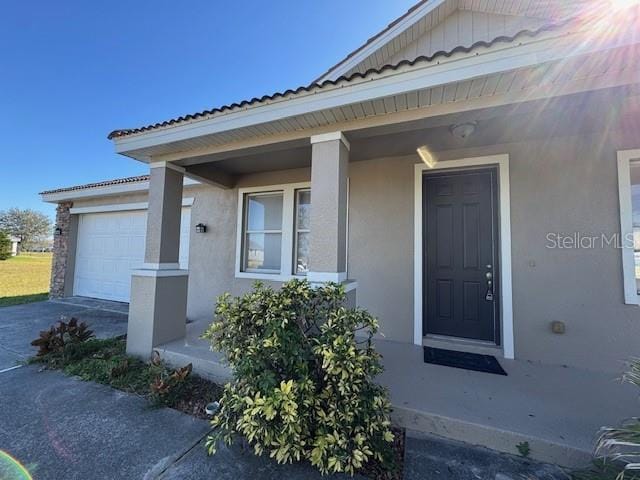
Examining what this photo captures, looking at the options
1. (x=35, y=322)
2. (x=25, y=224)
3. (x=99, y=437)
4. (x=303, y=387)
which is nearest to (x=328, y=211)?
(x=303, y=387)

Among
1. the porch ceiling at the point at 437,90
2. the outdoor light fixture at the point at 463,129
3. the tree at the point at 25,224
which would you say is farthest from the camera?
the tree at the point at 25,224

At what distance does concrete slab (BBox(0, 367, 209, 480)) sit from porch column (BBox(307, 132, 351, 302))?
189cm

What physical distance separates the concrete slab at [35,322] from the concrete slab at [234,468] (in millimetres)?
3605

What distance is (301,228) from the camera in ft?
17.0

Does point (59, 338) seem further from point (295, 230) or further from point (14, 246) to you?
point (14, 246)

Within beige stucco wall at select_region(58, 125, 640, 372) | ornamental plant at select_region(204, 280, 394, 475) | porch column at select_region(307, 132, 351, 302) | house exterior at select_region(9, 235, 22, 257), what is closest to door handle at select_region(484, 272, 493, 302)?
beige stucco wall at select_region(58, 125, 640, 372)

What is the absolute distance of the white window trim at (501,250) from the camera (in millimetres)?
3539

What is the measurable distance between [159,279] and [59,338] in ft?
5.69

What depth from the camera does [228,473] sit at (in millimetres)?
1975

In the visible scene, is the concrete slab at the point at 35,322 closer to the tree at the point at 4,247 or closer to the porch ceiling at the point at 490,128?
the porch ceiling at the point at 490,128

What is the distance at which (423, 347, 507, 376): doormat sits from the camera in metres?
A: 3.20

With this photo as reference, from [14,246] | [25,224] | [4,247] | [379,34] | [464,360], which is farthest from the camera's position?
[25,224]

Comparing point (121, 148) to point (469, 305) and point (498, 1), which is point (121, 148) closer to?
point (469, 305)

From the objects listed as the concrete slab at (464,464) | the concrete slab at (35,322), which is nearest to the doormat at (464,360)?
the concrete slab at (464,464)
